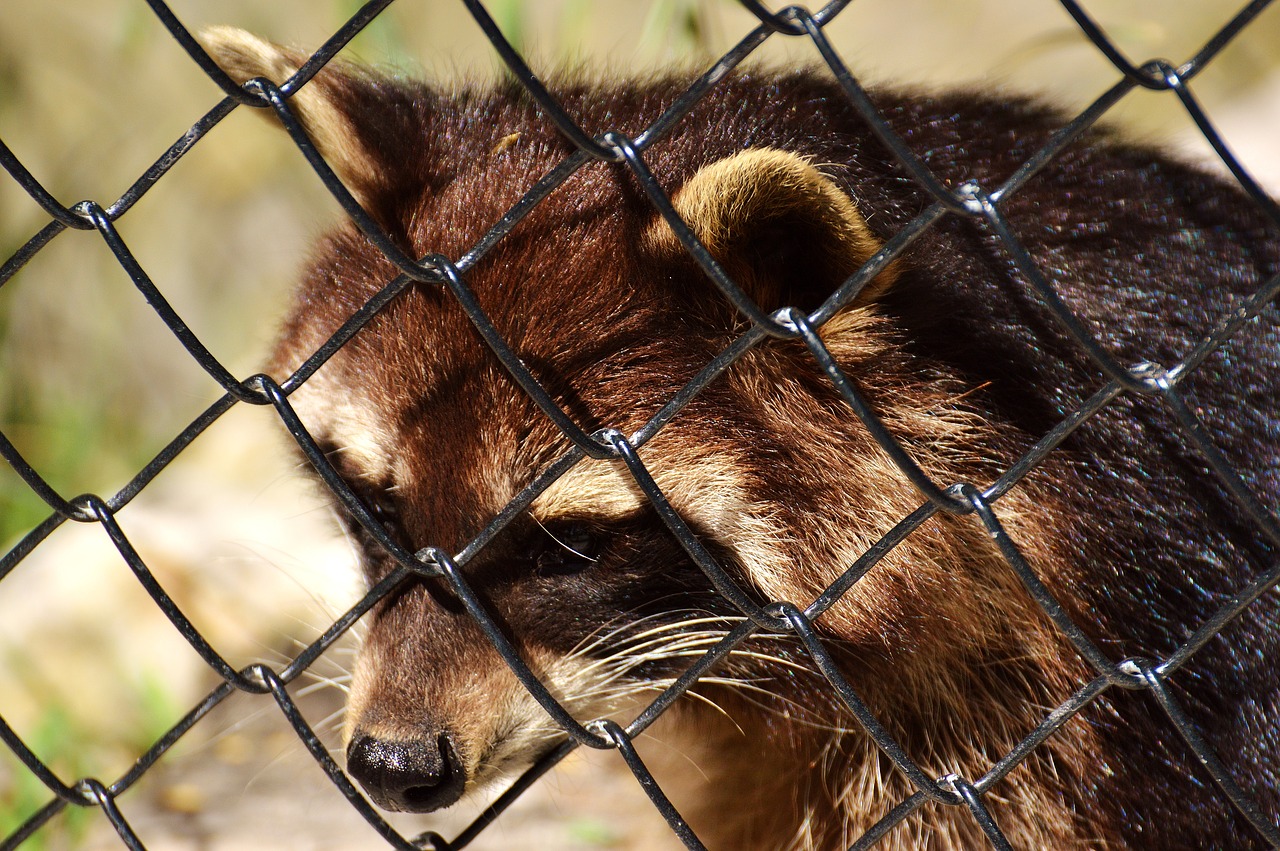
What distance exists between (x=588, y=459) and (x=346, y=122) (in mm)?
837

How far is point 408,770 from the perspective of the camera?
6.41 feet

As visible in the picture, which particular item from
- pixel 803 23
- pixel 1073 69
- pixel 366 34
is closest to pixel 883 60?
pixel 1073 69

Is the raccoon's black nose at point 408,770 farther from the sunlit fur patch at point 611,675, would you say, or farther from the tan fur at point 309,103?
the tan fur at point 309,103

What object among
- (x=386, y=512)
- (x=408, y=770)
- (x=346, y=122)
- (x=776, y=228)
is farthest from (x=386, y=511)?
(x=776, y=228)

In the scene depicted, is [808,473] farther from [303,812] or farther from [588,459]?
[303,812]

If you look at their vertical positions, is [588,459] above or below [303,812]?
below

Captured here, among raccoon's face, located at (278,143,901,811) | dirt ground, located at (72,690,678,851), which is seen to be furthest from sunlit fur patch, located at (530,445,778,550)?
dirt ground, located at (72,690,678,851)

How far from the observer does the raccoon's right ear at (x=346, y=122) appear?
2234 millimetres

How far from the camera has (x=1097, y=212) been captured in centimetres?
225

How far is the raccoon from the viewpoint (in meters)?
1.99

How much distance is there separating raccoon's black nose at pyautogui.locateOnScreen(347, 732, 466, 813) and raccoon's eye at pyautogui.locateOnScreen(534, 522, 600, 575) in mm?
335

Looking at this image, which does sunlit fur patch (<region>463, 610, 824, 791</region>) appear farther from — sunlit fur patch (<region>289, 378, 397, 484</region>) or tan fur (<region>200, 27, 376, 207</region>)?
tan fur (<region>200, 27, 376, 207</region>)

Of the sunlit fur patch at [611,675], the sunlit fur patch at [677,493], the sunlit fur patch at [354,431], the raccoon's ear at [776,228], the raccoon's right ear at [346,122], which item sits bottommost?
the sunlit fur patch at [611,675]

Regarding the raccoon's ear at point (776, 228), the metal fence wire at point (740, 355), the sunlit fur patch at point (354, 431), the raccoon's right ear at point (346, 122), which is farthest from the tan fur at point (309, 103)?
the raccoon's ear at point (776, 228)
